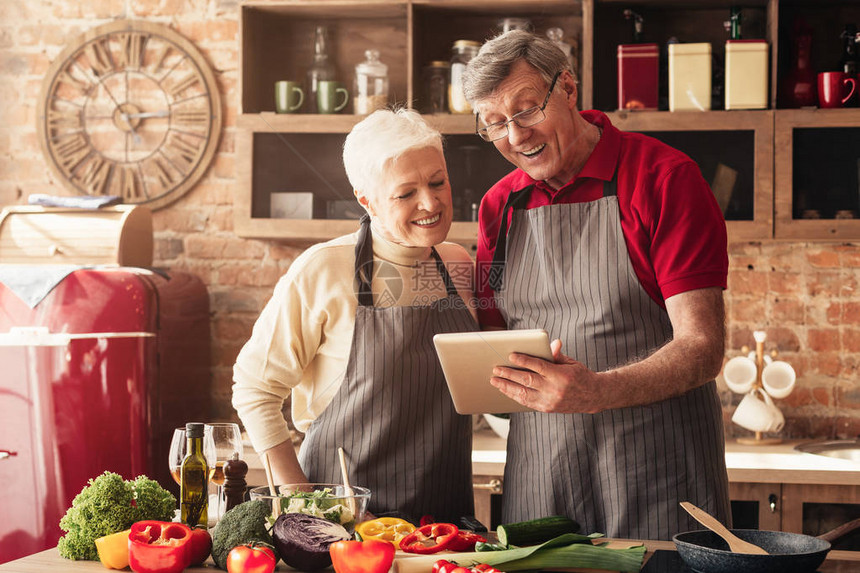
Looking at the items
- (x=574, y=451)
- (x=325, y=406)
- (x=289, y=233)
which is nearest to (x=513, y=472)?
(x=574, y=451)

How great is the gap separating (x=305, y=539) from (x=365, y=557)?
11 centimetres

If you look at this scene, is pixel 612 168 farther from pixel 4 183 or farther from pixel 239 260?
pixel 4 183

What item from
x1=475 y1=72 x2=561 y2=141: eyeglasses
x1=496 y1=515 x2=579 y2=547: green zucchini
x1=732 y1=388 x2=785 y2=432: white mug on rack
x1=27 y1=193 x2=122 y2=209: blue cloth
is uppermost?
x1=475 y1=72 x2=561 y2=141: eyeglasses

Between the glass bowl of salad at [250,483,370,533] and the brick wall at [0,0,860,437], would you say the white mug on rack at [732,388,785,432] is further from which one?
the glass bowl of salad at [250,483,370,533]

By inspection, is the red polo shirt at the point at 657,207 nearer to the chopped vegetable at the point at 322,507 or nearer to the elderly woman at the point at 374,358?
the elderly woman at the point at 374,358

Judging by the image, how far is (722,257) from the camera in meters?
1.50

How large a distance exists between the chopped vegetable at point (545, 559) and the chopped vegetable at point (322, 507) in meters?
0.14

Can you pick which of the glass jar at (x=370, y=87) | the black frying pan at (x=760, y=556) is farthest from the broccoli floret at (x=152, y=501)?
the glass jar at (x=370, y=87)

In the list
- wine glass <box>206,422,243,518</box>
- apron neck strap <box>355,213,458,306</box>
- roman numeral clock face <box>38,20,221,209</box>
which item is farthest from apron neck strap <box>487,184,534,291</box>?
roman numeral clock face <box>38,20,221,209</box>

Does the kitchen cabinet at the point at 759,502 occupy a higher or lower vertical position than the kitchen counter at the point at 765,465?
lower

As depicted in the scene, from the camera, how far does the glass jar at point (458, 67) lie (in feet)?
8.87

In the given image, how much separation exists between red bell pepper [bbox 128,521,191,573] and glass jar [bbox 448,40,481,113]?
1.82 m

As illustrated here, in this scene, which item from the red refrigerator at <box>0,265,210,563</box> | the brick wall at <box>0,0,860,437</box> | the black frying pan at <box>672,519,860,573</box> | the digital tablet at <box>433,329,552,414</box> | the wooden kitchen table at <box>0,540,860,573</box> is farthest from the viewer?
the brick wall at <box>0,0,860,437</box>

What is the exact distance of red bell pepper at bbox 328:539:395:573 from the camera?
1052 millimetres
